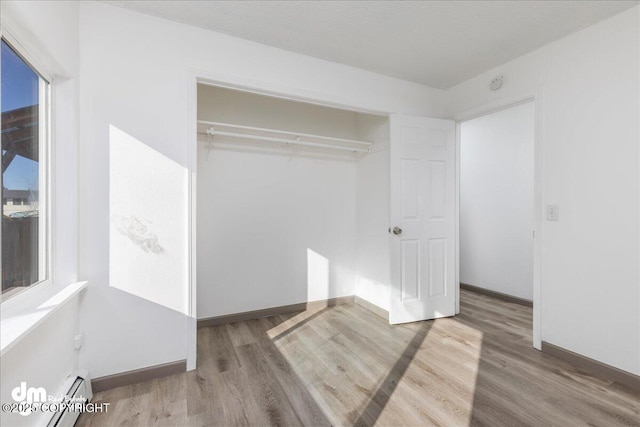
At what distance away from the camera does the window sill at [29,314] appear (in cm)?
107

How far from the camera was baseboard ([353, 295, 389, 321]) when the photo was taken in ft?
10.5

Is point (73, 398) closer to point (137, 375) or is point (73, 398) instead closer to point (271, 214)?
point (137, 375)

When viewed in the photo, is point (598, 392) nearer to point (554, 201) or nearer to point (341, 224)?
point (554, 201)

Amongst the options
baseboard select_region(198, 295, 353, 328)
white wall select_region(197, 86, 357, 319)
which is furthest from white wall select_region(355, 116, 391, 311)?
baseboard select_region(198, 295, 353, 328)

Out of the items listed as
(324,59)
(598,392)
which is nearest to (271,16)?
(324,59)

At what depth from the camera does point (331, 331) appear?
2871 millimetres

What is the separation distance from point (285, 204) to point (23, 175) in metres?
2.15

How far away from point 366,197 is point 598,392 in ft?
8.07

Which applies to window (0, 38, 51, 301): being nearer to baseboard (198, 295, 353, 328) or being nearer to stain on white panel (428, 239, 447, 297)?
baseboard (198, 295, 353, 328)

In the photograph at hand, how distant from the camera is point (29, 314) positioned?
130cm

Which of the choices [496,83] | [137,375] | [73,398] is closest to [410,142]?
[496,83]

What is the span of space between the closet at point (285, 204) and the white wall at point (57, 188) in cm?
109

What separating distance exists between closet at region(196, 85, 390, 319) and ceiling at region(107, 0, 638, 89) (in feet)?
2.72

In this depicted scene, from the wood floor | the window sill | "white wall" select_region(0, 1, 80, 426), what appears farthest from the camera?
the wood floor
